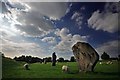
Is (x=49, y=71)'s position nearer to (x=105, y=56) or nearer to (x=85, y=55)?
(x=85, y=55)

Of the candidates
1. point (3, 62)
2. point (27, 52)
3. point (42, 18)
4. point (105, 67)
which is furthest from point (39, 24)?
point (105, 67)

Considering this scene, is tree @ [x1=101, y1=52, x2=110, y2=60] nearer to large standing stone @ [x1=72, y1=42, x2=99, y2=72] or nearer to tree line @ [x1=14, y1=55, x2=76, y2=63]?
large standing stone @ [x1=72, y1=42, x2=99, y2=72]

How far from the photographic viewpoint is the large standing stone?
7.32m

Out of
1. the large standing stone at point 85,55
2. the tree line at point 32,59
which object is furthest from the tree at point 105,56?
the tree line at point 32,59

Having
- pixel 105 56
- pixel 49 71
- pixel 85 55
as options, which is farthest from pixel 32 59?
pixel 105 56

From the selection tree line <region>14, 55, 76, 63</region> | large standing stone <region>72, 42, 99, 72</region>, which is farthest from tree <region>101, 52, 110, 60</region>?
tree line <region>14, 55, 76, 63</region>

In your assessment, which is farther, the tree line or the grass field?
the tree line

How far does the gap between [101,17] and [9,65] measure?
2.16 m

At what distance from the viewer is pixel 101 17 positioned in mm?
7402

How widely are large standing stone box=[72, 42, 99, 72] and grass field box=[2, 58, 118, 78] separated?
11 cm

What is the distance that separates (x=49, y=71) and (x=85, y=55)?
0.81 m

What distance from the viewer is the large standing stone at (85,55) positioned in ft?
24.0

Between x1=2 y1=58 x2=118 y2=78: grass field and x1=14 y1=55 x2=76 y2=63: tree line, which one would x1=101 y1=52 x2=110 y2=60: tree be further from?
x1=14 y1=55 x2=76 y2=63: tree line

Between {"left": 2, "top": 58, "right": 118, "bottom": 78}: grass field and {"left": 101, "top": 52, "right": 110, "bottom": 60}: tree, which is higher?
{"left": 101, "top": 52, "right": 110, "bottom": 60}: tree
